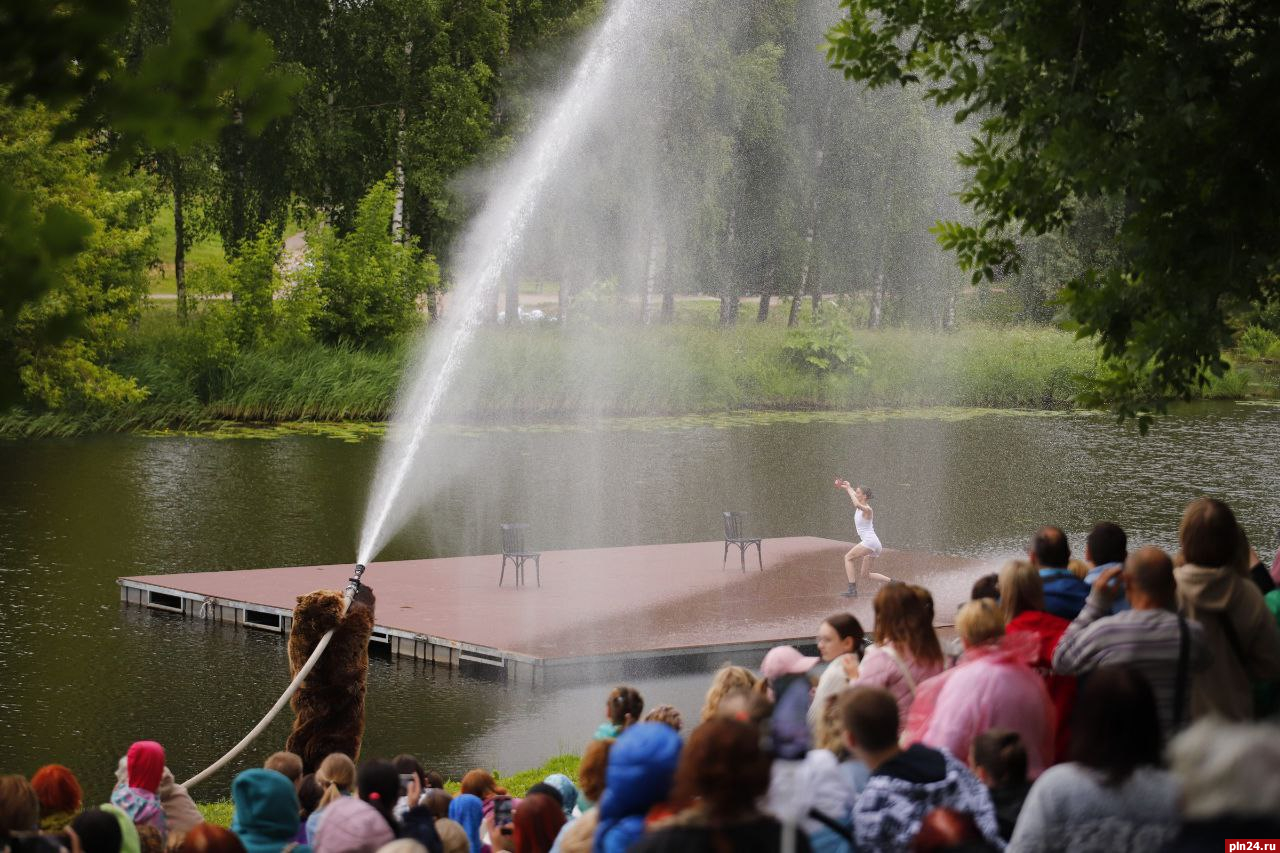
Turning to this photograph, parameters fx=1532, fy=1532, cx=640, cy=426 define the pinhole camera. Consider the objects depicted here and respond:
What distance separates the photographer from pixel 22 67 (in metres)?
2.89

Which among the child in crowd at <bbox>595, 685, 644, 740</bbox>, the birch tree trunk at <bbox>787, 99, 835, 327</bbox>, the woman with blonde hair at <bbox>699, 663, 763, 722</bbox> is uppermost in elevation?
the birch tree trunk at <bbox>787, 99, 835, 327</bbox>

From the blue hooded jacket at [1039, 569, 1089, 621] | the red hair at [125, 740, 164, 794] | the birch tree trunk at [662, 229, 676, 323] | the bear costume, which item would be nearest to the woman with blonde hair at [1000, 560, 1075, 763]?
the blue hooded jacket at [1039, 569, 1089, 621]

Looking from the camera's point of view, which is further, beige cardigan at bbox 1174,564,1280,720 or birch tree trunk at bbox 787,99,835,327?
birch tree trunk at bbox 787,99,835,327

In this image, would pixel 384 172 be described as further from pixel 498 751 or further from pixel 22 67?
pixel 22 67

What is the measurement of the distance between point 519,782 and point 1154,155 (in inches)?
220

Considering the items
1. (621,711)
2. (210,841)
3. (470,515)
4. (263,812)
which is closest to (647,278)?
(470,515)

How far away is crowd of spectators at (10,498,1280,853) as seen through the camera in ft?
11.8

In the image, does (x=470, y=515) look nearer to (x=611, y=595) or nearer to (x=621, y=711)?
(x=611, y=595)

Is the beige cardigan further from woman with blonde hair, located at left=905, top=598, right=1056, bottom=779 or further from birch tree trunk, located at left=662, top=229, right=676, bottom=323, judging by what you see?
birch tree trunk, located at left=662, top=229, right=676, bottom=323

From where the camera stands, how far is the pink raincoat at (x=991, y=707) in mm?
4996

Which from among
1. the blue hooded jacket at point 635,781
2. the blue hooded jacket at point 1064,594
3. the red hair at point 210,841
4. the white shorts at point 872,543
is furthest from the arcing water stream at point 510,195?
the blue hooded jacket at point 635,781

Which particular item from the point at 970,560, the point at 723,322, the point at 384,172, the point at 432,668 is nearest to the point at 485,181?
the point at 384,172

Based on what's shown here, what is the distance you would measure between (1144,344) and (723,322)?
3870 cm

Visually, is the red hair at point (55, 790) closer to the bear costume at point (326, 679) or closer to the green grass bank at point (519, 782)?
the bear costume at point (326, 679)
